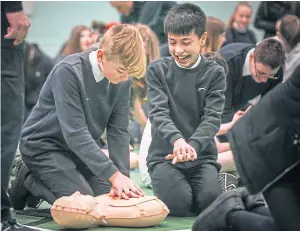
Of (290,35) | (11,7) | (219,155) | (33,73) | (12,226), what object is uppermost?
(11,7)

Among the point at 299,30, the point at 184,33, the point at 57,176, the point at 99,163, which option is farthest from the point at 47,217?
the point at 299,30

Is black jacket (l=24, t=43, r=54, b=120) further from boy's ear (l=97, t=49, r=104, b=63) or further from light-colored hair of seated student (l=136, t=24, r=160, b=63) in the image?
boy's ear (l=97, t=49, r=104, b=63)

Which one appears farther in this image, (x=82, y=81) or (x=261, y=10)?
(x=261, y=10)

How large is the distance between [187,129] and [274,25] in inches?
107

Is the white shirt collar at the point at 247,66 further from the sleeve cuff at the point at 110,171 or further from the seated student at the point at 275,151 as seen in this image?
the seated student at the point at 275,151

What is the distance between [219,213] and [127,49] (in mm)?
637

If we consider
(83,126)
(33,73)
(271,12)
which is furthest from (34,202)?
(271,12)

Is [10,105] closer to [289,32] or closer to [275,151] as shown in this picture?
[275,151]

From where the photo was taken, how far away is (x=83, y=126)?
8.00ft

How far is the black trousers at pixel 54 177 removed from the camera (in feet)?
8.32

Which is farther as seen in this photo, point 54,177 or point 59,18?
point 59,18

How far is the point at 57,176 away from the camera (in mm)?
2541

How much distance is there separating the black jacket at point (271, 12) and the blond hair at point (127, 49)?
2850 millimetres

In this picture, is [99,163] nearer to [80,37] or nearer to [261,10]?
[80,37]
